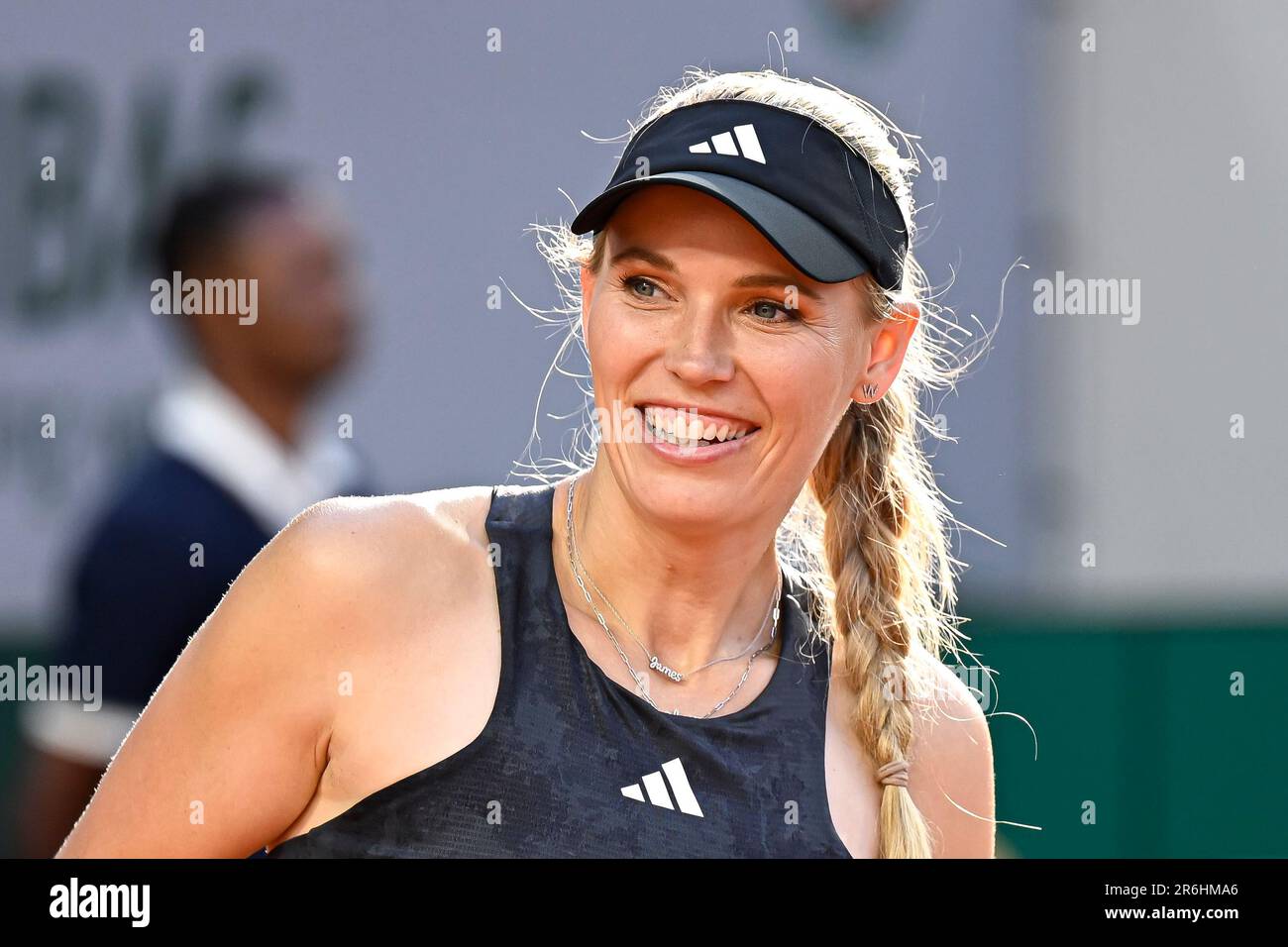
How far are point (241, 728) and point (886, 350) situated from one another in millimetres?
951

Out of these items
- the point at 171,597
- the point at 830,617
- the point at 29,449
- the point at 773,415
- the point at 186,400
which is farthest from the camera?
the point at 29,449

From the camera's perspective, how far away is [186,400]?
3023 millimetres

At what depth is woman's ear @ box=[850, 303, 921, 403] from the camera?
197 cm

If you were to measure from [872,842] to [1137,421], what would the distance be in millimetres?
2896

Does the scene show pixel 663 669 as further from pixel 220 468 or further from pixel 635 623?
pixel 220 468

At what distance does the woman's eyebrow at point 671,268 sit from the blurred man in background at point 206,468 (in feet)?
3.88

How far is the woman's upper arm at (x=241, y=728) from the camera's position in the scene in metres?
1.66

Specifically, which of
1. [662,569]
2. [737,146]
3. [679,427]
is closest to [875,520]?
[662,569]

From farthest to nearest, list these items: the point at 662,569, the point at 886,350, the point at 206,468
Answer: the point at 206,468
the point at 886,350
the point at 662,569

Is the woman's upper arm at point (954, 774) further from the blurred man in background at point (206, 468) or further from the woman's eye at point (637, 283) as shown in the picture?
the blurred man in background at point (206, 468)

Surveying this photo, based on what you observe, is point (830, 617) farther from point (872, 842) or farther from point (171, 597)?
point (171, 597)

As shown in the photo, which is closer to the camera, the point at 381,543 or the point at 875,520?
the point at 381,543

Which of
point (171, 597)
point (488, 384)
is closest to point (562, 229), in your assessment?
point (171, 597)

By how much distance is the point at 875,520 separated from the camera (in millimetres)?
2178
